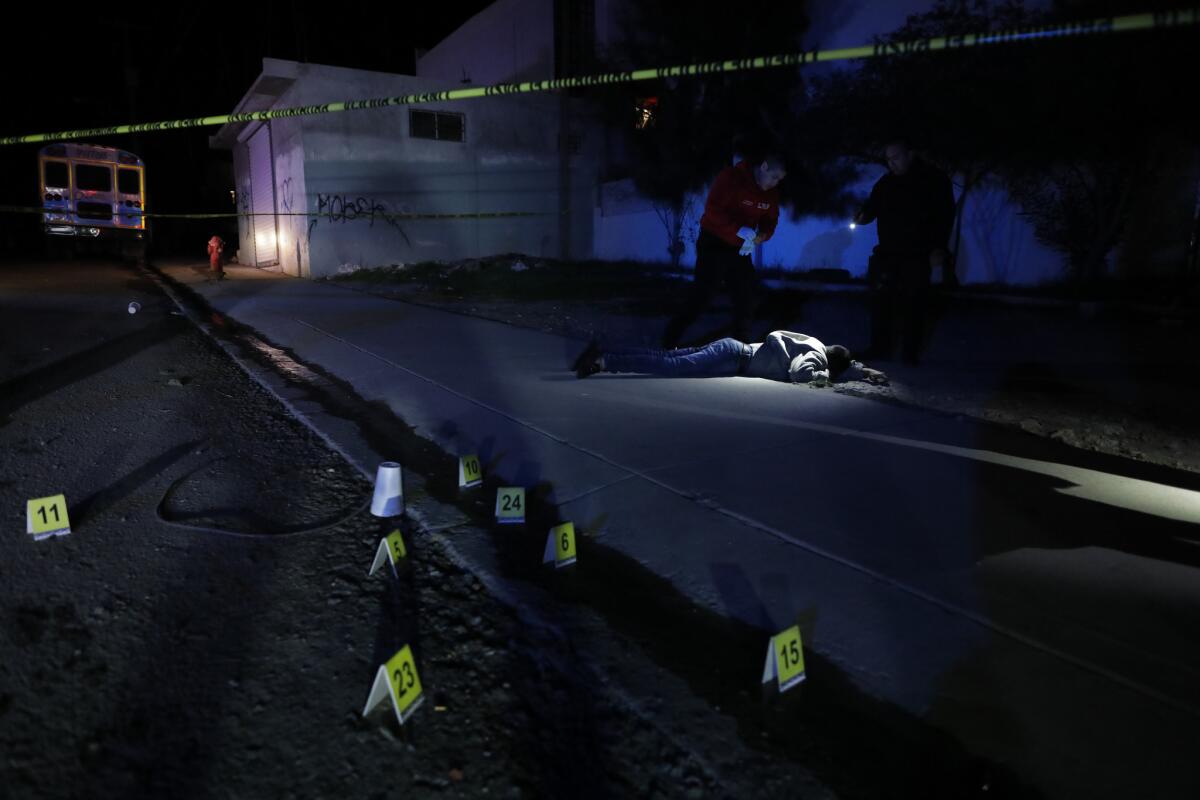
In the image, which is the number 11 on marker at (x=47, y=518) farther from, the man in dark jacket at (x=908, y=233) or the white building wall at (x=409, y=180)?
the white building wall at (x=409, y=180)

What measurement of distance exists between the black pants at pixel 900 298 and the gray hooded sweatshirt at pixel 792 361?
2.91ft

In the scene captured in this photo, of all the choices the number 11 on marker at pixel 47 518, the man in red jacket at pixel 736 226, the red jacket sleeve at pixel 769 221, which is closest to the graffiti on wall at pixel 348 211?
the man in red jacket at pixel 736 226

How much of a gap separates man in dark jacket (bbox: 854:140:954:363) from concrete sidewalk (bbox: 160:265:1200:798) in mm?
1518

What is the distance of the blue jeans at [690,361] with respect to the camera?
6.20m

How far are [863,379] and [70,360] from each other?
7.35m

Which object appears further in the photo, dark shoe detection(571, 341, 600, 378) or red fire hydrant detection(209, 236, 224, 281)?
red fire hydrant detection(209, 236, 224, 281)

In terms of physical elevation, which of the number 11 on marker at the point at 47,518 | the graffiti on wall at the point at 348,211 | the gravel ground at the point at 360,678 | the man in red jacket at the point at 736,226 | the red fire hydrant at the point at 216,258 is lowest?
the gravel ground at the point at 360,678

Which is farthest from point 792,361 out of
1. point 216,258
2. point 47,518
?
point 216,258

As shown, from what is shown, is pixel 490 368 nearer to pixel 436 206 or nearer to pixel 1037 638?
pixel 1037 638

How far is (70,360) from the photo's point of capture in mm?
7277

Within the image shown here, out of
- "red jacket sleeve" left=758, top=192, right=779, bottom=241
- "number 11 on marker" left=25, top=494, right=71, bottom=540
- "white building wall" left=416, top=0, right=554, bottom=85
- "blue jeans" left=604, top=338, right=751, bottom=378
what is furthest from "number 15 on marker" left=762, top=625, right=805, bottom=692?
"white building wall" left=416, top=0, right=554, bottom=85

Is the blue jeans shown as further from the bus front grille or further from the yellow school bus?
the bus front grille

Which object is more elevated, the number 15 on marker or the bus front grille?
Result: the bus front grille

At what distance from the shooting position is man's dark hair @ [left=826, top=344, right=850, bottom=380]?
599 centimetres
